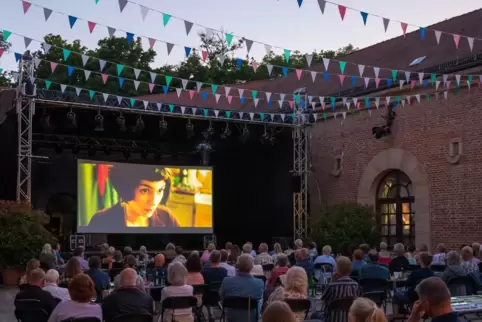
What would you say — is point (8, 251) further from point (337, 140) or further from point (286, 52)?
point (337, 140)

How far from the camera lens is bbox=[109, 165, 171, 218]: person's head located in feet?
61.2

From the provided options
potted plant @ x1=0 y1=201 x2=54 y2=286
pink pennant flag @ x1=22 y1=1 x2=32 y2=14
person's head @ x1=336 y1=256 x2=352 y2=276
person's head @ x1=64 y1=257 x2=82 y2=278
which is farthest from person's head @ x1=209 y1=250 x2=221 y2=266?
potted plant @ x1=0 y1=201 x2=54 y2=286

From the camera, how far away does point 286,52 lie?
11.9m

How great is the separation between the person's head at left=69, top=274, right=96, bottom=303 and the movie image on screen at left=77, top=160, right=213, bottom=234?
12.9 m

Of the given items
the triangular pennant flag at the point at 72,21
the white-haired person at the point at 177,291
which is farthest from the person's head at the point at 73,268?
the triangular pennant flag at the point at 72,21

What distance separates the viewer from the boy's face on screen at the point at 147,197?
18.8m

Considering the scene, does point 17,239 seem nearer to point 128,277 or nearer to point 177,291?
point 177,291

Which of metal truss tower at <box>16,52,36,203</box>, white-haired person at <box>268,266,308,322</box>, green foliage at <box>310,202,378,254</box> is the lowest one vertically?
white-haired person at <box>268,266,308,322</box>

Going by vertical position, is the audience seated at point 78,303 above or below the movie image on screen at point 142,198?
below

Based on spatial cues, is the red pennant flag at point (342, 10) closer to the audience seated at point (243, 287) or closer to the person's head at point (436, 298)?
the audience seated at point (243, 287)

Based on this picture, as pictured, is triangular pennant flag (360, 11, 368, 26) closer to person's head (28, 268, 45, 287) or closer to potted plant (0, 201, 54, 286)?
person's head (28, 268, 45, 287)

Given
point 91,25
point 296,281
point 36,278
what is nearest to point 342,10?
point 91,25

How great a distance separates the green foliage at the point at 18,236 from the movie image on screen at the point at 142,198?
420 centimetres

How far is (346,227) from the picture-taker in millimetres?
16141
